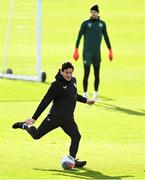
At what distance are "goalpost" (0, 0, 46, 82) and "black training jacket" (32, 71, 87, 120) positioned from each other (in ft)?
35.4

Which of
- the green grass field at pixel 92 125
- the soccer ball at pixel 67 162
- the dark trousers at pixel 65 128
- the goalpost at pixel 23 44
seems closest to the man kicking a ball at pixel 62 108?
the dark trousers at pixel 65 128

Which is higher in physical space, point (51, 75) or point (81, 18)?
point (81, 18)

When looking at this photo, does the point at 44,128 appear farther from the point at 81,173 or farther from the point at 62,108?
the point at 81,173

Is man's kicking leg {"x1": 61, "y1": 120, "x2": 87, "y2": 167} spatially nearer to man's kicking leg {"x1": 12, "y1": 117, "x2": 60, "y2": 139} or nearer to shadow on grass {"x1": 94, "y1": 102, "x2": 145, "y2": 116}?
man's kicking leg {"x1": 12, "y1": 117, "x2": 60, "y2": 139}

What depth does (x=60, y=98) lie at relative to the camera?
14109 millimetres

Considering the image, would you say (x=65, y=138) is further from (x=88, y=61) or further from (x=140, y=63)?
(x=140, y=63)

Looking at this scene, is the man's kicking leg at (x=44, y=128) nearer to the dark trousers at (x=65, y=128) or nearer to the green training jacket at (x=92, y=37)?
the dark trousers at (x=65, y=128)

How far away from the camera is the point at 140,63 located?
30219mm

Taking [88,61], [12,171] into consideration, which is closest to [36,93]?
[88,61]

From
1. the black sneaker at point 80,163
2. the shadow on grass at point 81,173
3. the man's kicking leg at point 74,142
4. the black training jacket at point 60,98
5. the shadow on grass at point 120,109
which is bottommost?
the shadow on grass at point 81,173

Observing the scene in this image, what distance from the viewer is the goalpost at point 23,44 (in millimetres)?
25688

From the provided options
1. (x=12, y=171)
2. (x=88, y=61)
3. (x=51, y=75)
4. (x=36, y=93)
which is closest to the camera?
(x=12, y=171)

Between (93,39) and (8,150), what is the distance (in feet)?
23.0

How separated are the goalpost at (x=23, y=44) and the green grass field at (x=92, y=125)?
0.43 m
